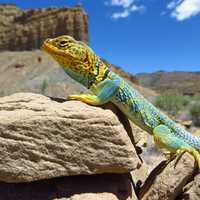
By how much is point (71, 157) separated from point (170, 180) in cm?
146

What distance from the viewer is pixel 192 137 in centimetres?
696

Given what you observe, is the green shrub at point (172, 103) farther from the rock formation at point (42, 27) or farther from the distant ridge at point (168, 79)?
the distant ridge at point (168, 79)

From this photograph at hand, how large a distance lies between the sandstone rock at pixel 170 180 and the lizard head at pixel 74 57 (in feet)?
5.38

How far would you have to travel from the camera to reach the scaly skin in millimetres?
6438

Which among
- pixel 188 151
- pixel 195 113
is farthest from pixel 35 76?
pixel 188 151

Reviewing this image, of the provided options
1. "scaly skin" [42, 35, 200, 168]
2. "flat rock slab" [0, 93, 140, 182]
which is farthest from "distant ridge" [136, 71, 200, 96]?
"flat rock slab" [0, 93, 140, 182]

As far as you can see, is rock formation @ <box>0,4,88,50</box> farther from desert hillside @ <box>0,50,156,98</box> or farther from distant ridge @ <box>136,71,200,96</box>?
distant ridge @ <box>136,71,200,96</box>

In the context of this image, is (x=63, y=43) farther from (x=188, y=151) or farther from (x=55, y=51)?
(x=188, y=151)

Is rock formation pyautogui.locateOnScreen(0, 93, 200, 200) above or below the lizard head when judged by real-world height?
below

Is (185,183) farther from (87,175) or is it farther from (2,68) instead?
(2,68)

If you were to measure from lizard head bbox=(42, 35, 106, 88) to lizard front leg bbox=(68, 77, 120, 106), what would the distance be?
0.65ft

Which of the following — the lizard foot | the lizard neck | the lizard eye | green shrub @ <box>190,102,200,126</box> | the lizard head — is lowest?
green shrub @ <box>190,102,200,126</box>

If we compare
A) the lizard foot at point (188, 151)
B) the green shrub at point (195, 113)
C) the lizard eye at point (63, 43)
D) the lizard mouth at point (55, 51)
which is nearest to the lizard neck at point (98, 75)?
the lizard mouth at point (55, 51)

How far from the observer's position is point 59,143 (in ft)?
18.6
